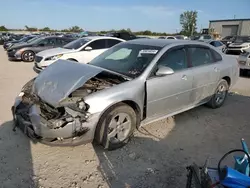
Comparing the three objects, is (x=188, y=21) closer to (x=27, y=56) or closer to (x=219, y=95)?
(x=27, y=56)

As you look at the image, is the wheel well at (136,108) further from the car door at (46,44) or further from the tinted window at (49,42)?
the tinted window at (49,42)

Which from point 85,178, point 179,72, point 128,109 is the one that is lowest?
point 85,178

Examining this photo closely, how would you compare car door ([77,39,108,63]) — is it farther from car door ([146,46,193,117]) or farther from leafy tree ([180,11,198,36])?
leafy tree ([180,11,198,36])

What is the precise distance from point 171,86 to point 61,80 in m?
1.81

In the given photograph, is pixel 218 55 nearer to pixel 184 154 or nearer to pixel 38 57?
pixel 184 154

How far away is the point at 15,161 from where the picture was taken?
Result: 10.6 ft

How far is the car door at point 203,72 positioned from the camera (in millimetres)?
4539

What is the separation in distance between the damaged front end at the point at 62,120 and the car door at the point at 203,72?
1990 millimetres

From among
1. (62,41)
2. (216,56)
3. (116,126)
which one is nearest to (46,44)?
(62,41)

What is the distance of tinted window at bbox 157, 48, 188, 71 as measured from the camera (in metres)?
4.03

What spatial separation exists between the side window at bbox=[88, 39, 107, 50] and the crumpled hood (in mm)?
5886

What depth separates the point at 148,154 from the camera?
349cm

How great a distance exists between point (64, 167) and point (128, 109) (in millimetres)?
1197

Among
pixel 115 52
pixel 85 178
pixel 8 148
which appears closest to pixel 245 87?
pixel 115 52
